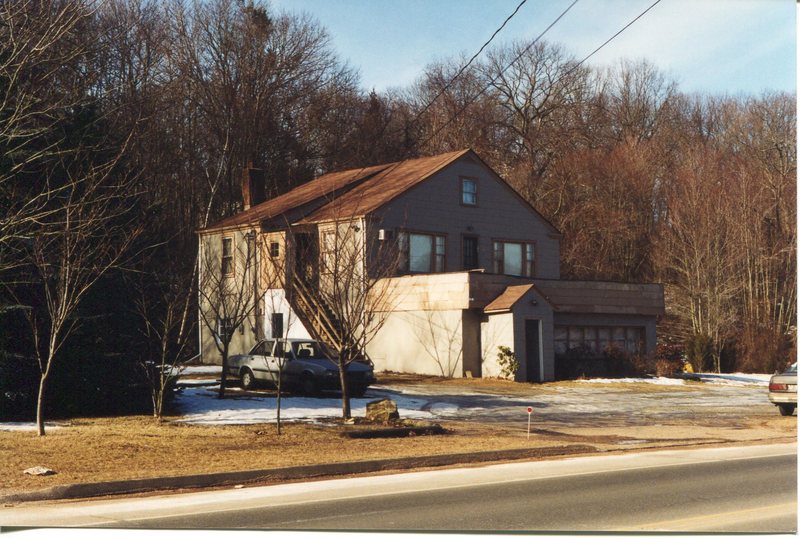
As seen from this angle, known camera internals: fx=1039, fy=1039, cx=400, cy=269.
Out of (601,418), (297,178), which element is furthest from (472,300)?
(297,178)

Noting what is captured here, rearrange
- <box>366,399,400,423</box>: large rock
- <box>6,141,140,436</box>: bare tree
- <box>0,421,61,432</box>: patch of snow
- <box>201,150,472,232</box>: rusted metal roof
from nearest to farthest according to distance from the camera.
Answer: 1. <box>6,141,140,436</box>: bare tree
2. <box>0,421,61,432</box>: patch of snow
3. <box>366,399,400,423</box>: large rock
4. <box>201,150,472,232</box>: rusted metal roof

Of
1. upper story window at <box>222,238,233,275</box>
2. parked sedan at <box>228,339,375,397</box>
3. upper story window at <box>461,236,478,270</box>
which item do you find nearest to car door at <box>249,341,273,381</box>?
parked sedan at <box>228,339,375,397</box>

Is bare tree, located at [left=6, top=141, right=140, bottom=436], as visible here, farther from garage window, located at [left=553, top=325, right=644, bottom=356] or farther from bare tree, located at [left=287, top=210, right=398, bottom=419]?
garage window, located at [left=553, top=325, right=644, bottom=356]

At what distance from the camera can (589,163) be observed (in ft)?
188

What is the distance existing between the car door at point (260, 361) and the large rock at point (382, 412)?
7148 mm

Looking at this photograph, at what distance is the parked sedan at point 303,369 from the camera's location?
27.1 meters

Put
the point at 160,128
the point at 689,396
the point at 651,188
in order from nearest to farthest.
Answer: the point at 689,396 < the point at 160,128 < the point at 651,188

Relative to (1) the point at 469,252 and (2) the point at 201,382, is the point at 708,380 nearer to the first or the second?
(1) the point at 469,252

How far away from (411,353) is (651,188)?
2269 cm

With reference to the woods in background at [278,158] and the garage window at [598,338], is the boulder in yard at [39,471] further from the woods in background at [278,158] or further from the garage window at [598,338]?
the garage window at [598,338]

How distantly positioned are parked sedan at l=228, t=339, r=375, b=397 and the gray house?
11.9 feet

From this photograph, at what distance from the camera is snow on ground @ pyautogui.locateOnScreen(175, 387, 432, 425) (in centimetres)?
2166

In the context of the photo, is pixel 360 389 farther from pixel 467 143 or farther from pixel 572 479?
pixel 467 143

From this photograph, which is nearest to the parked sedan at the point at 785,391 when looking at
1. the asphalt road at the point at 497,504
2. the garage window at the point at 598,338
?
the asphalt road at the point at 497,504
